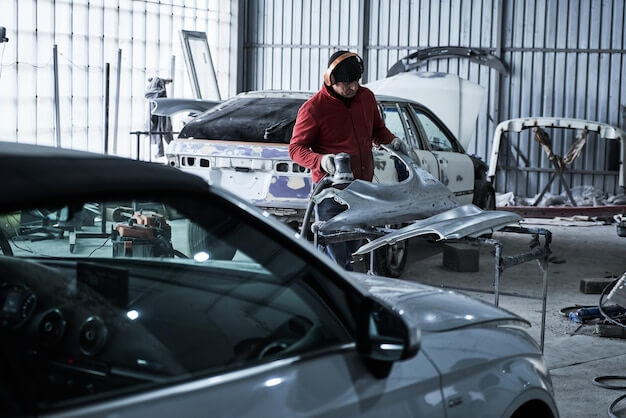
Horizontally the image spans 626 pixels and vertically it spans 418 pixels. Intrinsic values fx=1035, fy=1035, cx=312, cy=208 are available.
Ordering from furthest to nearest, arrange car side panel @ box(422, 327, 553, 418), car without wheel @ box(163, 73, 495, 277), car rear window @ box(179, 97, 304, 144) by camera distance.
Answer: car rear window @ box(179, 97, 304, 144) < car without wheel @ box(163, 73, 495, 277) < car side panel @ box(422, 327, 553, 418)

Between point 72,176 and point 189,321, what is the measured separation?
582 mm

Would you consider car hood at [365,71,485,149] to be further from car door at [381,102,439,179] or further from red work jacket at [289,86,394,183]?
red work jacket at [289,86,394,183]

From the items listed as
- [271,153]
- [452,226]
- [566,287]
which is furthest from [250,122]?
[452,226]

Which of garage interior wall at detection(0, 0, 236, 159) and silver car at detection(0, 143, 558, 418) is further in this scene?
garage interior wall at detection(0, 0, 236, 159)

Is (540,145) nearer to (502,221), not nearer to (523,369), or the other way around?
(502,221)

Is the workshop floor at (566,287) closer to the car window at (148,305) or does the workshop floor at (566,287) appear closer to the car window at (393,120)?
the car window at (393,120)

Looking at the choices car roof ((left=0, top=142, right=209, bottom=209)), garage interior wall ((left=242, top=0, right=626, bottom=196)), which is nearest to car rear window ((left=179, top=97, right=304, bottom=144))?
car roof ((left=0, top=142, right=209, bottom=209))

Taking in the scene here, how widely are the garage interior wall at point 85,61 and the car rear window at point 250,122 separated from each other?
19.0ft

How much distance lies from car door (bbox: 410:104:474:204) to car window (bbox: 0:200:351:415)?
8071mm

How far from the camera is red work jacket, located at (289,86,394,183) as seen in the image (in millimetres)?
7152

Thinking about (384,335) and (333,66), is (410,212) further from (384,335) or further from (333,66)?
(384,335)

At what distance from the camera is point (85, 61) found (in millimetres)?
16828

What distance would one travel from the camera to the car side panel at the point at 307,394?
89.5 inches

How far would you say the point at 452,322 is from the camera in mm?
3303
